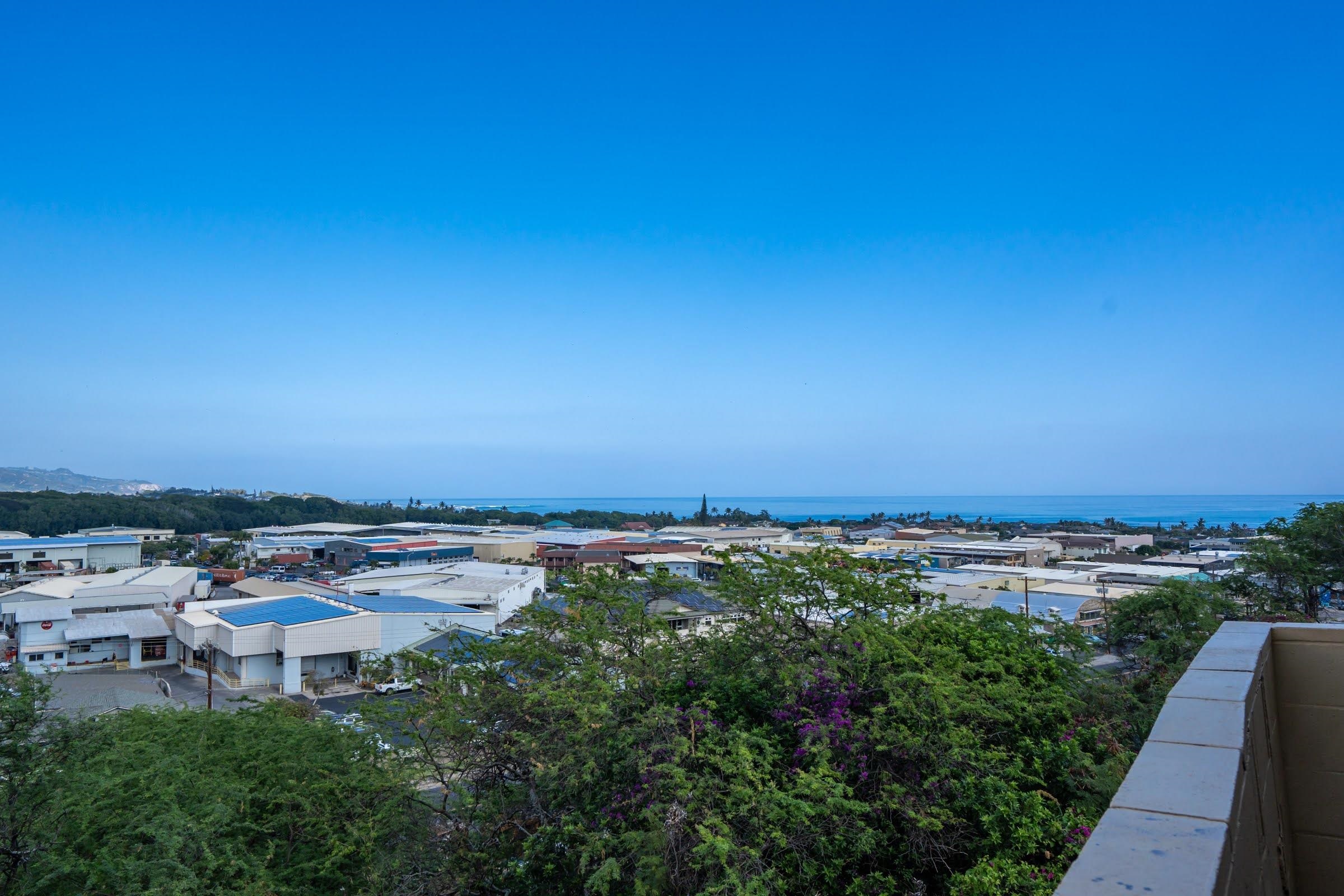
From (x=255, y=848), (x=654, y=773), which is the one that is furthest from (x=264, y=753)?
(x=654, y=773)

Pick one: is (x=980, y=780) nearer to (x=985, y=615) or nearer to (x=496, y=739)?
(x=985, y=615)

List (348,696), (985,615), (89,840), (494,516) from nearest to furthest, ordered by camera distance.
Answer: (89,840) < (985,615) < (348,696) < (494,516)

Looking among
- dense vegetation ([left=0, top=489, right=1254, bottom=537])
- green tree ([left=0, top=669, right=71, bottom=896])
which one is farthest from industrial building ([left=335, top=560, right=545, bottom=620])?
dense vegetation ([left=0, top=489, right=1254, bottom=537])

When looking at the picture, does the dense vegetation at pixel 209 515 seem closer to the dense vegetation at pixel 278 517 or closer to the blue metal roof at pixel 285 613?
the dense vegetation at pixel 278 517

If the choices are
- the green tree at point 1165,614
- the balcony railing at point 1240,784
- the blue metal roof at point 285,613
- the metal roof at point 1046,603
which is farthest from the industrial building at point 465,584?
the balcony railing at point 1240,784

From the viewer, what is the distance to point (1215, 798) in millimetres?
1209

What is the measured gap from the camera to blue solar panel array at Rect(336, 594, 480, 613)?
25.6m

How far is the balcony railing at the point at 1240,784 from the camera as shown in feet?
3.32

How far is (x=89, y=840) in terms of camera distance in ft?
Result: 19.4

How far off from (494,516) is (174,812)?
118m

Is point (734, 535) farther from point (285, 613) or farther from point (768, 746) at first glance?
point (768, 746)

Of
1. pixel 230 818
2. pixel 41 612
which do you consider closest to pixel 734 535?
pixel 41 612

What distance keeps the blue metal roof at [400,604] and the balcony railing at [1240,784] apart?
25.4 m

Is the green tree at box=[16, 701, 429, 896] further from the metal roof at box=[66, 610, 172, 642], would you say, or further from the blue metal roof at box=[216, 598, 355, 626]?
the metal roof at box=[66, 610, 172, 642]
